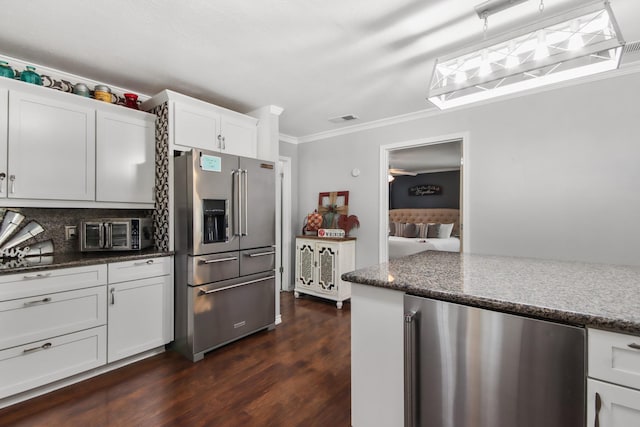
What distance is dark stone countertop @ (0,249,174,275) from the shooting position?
6.43ft

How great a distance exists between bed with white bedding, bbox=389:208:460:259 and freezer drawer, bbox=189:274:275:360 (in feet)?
10.0

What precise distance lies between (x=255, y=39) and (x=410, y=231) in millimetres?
5472

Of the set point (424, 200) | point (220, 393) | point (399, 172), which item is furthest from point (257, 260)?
point (424, 200)

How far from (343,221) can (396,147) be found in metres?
1.16

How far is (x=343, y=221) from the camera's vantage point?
13.6 ft

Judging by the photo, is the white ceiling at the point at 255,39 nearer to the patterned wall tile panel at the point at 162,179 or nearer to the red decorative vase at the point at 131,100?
the red decorative vase at the point at 131,100

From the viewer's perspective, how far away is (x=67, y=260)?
7.20 ft

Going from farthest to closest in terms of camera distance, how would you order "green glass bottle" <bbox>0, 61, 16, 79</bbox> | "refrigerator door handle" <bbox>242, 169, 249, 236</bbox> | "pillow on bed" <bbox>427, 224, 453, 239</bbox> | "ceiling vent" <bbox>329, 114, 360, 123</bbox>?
1. "pillow on bed" <bbox>427, 224, 453, 239</bbox>
2. "ceiling vent" <bbox>329, 114, 360, 123</bbox>
3. "refrigerator door handle" <bbox>242, 169, 249, 236</bbox>
4. "green glass bottle" <bbox>0, 61, 16, 79</bbox>

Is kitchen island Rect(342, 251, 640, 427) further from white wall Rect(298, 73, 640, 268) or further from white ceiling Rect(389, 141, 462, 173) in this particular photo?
white ceiling Rect(389, 141, 462, 173)

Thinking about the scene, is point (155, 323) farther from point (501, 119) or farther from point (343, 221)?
point (501, 119)

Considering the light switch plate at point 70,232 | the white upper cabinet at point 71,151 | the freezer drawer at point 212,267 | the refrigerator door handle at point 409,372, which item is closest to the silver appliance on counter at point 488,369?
the refrigerator door handle at point 409,372

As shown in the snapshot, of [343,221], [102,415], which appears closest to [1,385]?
[102,415]

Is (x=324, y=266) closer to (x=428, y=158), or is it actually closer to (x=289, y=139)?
(x=289, y=139)

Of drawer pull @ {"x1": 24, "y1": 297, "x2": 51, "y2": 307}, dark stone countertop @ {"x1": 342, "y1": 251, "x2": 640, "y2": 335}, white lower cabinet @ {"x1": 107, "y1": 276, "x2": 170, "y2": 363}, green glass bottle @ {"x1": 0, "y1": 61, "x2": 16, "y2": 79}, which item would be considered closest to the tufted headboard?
dark stone countertop @ {"x1": 342, "y1": 251, "x2": 640, "y2": 335}
